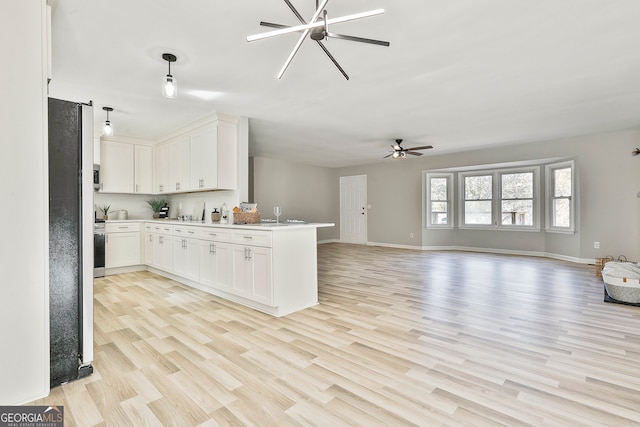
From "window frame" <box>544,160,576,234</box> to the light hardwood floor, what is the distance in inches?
111

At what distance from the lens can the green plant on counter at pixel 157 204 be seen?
6035 mm

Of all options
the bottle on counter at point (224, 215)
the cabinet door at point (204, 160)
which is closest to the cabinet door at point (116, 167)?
the cabinet door at point (204, 160)

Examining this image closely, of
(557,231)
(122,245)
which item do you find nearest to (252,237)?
(122,245)

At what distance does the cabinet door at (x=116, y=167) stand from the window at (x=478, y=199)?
7637mm

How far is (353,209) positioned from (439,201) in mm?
2634

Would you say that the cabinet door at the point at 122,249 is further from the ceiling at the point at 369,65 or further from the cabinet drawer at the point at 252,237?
the cabinet drawer at the point at 252,237

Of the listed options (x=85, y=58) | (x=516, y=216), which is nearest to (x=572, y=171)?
(x=516, y=216)

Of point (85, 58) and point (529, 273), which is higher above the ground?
point (85, 58)

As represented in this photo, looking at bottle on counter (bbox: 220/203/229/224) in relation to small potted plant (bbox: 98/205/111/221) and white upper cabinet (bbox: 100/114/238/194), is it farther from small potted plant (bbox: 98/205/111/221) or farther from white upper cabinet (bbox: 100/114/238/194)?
small potted plant (bbox: 98/205/111/221)

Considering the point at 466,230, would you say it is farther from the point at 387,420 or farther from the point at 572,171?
the point at 387,420

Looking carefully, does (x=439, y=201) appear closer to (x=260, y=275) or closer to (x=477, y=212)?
(x=477, y=212)

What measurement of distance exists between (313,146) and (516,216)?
506cm

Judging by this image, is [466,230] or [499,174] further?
[466,230]

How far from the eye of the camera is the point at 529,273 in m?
5.06
